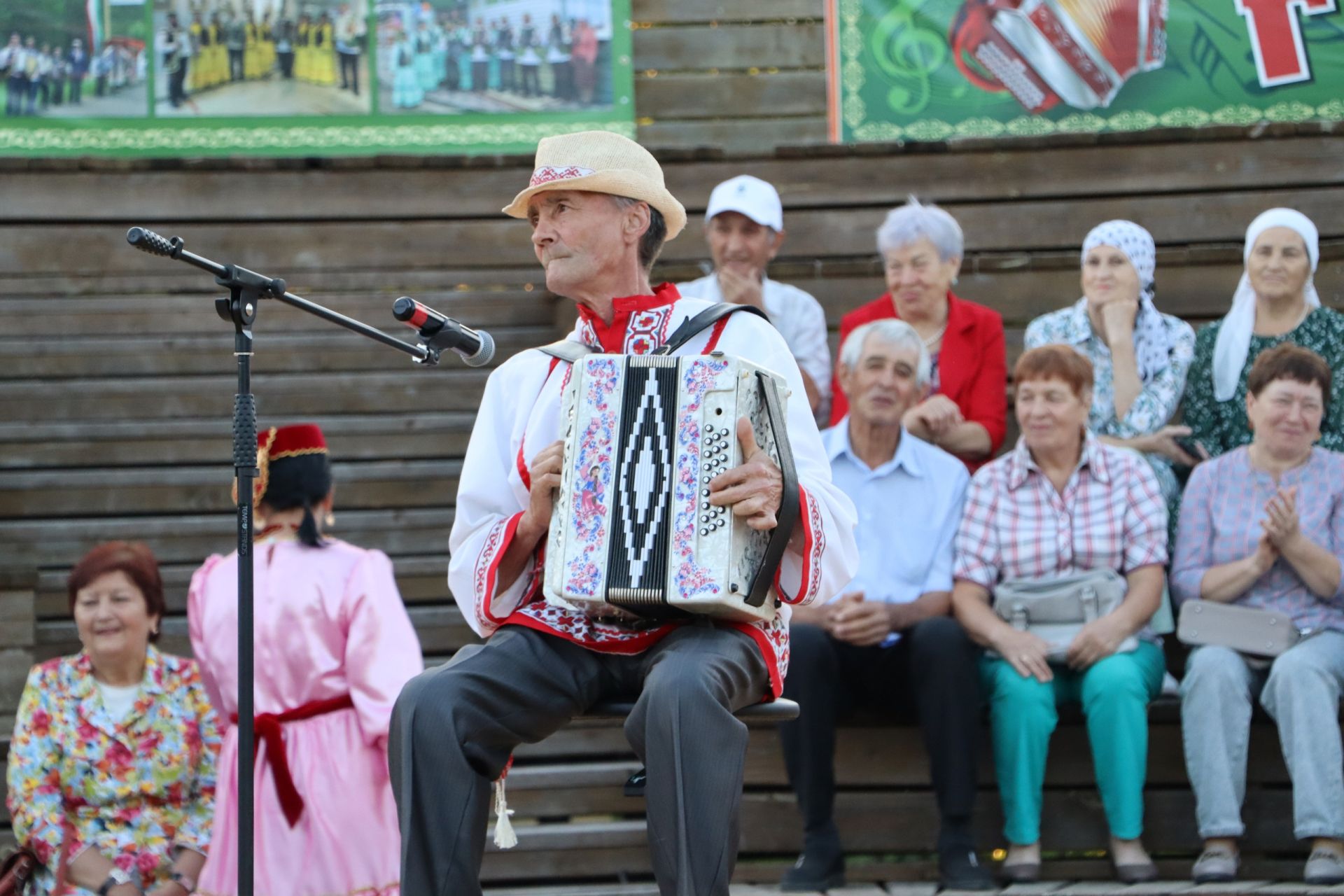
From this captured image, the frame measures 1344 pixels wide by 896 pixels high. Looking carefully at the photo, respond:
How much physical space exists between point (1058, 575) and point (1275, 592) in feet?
1.86

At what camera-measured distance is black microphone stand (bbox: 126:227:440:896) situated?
9.52 feet

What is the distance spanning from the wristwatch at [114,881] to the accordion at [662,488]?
1.78 m

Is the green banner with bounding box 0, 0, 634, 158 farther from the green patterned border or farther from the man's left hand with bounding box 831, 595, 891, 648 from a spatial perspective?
the man's left hand with bounding box 831, 595, 891, 648

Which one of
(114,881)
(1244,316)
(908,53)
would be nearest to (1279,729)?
(1244,316)

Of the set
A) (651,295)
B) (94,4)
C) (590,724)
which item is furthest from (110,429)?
(651,295)

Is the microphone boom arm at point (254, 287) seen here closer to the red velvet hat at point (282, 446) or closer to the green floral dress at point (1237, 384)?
the red velvet hat at point (282, 446)

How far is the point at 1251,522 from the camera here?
4.61 meters

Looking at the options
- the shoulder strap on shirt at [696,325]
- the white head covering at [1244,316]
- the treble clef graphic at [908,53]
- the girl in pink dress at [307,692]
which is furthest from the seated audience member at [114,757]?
the treble clef graphic at [908,53]

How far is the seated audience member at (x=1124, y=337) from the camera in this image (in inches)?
207

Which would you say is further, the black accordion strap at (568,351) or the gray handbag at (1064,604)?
the gray handbag at (1064,604)

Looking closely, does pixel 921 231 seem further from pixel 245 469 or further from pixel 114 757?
pixel 245 469

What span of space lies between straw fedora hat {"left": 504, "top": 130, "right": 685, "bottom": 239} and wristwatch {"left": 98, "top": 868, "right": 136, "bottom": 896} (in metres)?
1.95

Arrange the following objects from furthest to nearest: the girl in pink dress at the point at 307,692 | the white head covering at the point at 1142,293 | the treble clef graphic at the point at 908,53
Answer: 1. the treble clef graphic at the point at 908,53
2. the white head covering at the point at 1142,293
3. the girl in pink dress at the point at 307,692

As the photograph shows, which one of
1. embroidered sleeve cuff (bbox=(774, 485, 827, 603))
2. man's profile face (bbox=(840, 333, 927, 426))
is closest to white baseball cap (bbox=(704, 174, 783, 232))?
man's profile face (bbox=(840, 333, 927, 426))
